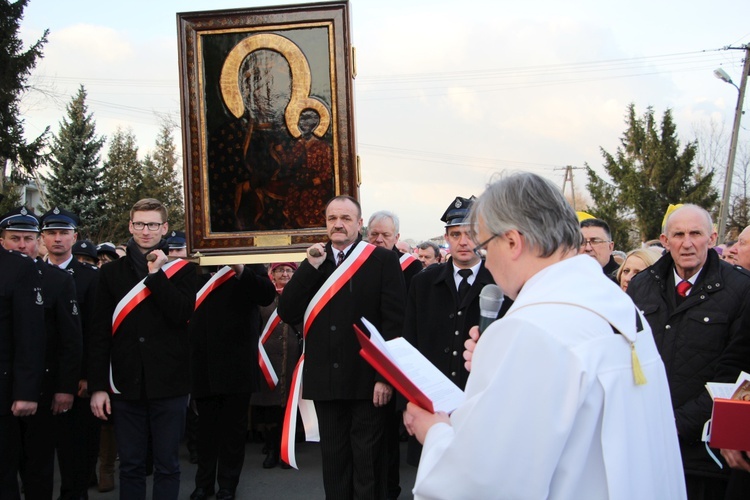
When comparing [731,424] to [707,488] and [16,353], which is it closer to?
[707,488]

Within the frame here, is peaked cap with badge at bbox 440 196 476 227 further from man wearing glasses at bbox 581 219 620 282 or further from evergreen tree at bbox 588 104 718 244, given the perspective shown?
evergreen tree at bbox 588 104 718 244

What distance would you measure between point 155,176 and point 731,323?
134ft

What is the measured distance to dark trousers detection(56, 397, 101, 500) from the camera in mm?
6191

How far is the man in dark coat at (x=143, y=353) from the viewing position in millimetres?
5227

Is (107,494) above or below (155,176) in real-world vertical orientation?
below

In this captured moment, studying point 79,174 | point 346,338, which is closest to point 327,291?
point 346,338

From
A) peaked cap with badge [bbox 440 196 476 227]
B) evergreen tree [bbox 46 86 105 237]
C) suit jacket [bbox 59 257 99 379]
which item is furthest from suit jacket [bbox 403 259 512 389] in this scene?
evergreen tree [bbox 46 86 105 237]

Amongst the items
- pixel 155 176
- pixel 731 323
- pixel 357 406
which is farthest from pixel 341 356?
pixel 155 176

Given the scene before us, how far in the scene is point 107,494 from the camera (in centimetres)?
681

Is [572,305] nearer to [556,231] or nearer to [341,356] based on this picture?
[556,231]

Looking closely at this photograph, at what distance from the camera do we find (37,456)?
17.8 feet

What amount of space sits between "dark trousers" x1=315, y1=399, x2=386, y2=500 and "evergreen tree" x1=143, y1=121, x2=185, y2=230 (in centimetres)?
3508

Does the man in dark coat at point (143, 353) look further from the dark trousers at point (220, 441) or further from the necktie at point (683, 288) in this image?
the necktie at point (683, 288)

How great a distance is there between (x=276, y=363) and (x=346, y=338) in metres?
3.65
